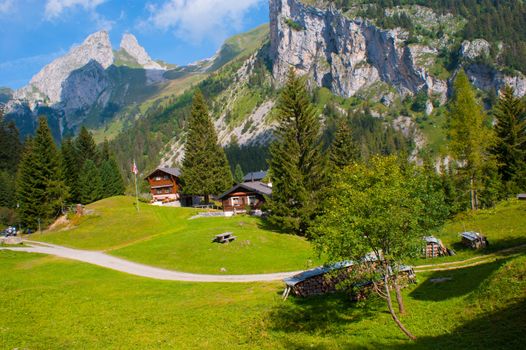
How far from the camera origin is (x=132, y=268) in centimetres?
3909

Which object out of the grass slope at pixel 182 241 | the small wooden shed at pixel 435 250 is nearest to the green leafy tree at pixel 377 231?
the grass slope at pixel 182 241

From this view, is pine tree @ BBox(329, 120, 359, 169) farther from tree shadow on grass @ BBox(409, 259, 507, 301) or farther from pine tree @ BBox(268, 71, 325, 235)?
tree shadow on grass @ BBox(409, 259, 507, 301)

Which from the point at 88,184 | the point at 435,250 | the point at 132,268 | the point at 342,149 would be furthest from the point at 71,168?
the point at 435,250

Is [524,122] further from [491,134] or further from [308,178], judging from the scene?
[308,178]

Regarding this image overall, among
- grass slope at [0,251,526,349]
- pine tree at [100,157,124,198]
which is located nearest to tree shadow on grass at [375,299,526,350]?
grass slope at [0,251,526,349]

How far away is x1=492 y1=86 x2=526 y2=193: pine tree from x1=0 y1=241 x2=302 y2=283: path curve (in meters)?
39.3

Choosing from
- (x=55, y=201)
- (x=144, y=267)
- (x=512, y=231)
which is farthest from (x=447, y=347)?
(x=55, y=201)

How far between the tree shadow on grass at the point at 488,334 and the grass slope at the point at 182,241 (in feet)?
42.9

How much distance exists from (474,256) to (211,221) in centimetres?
3871

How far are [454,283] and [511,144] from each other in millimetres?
40896

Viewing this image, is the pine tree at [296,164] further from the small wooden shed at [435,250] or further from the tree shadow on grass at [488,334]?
the tree shadow on grass at [488,334]

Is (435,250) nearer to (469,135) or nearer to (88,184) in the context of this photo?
(469,135)

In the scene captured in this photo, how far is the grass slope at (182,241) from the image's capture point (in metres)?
39.1

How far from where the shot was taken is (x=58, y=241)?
186 feet
